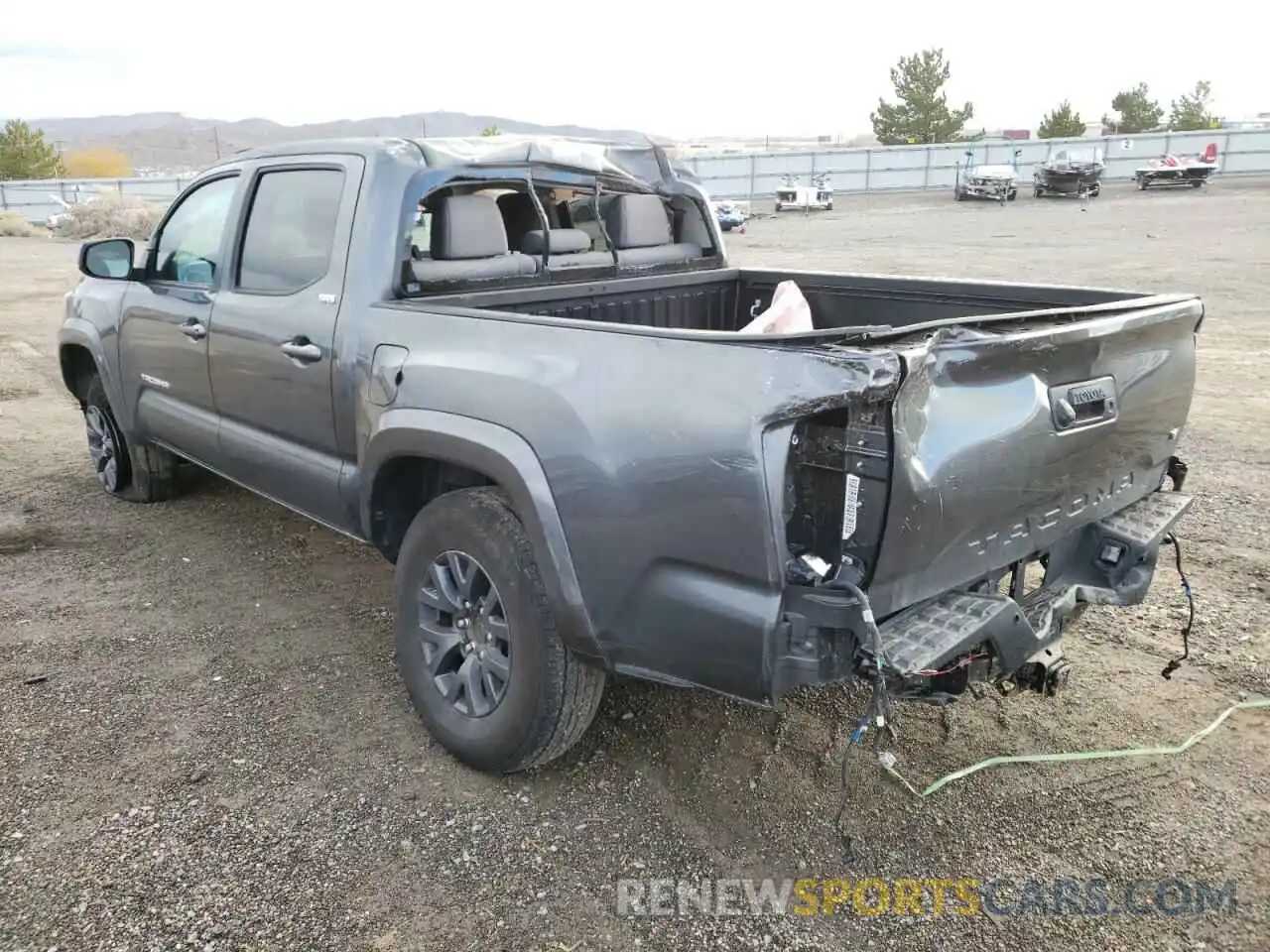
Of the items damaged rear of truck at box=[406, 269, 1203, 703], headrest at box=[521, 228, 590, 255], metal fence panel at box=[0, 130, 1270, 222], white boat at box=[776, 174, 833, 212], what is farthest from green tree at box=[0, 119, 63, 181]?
damaged rear of truck at box=[406, 269, 1203, 703]

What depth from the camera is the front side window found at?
4.39m

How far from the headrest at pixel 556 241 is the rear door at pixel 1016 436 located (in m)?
2.14

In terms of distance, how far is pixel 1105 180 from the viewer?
143ft

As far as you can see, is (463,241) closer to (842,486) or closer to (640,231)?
(640,231)

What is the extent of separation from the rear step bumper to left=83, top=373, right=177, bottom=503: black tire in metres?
4.40

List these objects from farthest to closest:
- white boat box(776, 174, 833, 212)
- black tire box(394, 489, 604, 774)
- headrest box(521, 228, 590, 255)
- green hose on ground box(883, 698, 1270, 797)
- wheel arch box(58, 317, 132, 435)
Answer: white boat box(776, 174, 833, 212) < wheel arch box(58, 317, 132, 435) < headrest box(521, 228, 590, 255) < green hose on ground box(883, 698, 1270, 797) < black tire box(394, 489, 604, 774)

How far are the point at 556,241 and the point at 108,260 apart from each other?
2.30m

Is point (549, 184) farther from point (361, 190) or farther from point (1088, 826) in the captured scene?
point (1088, 826)

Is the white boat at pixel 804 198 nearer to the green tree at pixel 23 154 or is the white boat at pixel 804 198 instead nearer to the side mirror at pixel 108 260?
the side mirror at pixel 108 260

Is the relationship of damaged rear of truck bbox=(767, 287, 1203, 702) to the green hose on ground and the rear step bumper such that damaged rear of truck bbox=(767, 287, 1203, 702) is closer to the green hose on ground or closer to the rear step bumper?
the rear step bumper

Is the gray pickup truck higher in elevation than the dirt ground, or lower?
higher

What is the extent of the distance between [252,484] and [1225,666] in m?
3.92

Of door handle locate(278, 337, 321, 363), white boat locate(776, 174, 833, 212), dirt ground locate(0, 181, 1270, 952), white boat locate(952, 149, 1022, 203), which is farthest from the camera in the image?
white boat locate(776, 174, 833, 212)

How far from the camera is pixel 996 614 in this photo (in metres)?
2.58
